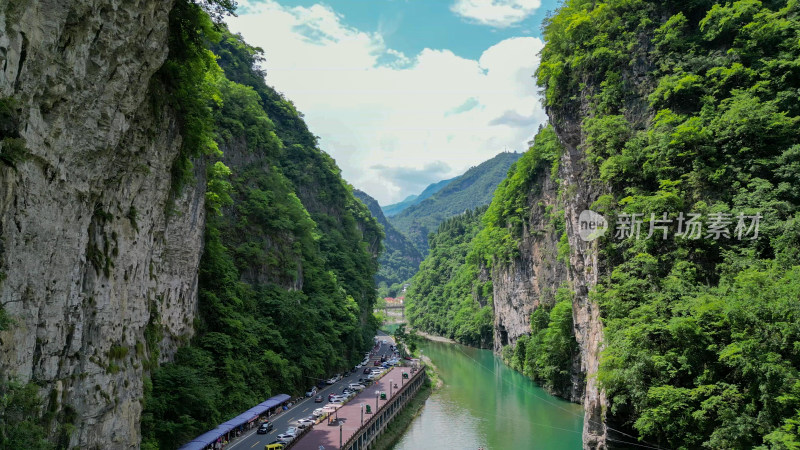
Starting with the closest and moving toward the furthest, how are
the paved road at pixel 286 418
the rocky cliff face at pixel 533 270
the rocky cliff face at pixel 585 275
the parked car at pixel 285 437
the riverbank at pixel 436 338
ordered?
the rocky cliff face at pixel 585 275
the paved road at pixel 286 418
the parked car at pixel 285 437
the rocky cliff face at pixel 533 270
the riverbank at pixel 436 338

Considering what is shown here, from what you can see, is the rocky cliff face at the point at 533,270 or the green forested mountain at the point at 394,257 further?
the green forested mountain at the point at 394,257

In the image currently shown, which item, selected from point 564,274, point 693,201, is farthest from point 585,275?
point 564,274

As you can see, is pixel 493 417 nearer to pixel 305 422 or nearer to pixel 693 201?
pixel 305 422

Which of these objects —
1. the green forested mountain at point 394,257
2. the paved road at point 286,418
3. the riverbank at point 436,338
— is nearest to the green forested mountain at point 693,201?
the paved road at point 286,418

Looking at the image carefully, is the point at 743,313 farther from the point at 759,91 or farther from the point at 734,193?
the point at 759,91

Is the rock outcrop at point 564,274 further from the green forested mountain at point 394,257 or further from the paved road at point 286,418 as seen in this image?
the green forested mountain at point 394,257

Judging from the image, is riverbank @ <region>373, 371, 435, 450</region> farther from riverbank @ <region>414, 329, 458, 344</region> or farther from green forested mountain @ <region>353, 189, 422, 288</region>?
green forested mountain @ <region>353, 189, 422, 288</region>
